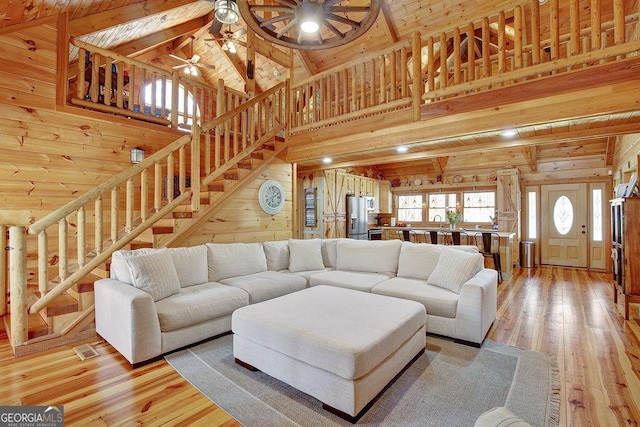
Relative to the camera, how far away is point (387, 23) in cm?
604

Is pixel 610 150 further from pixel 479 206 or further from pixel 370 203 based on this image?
pixel 370 203

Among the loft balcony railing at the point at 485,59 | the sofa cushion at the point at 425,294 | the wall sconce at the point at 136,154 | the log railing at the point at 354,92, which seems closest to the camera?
the loft balcony railing at the point at 485,59

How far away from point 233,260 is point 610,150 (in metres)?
7.46

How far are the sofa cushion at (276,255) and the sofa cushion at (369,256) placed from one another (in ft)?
2.51

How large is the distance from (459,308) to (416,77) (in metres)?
2.73

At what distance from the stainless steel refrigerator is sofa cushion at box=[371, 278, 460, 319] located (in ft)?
14.4

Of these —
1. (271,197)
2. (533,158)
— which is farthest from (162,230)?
(533,158)

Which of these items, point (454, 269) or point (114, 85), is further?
point (114, 85)

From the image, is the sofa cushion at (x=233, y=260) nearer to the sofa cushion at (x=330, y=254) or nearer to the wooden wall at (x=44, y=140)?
the wooden wall at (x=44, y=140)

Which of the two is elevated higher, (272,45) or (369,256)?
(272,45)

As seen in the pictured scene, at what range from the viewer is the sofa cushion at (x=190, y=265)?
10.8ft

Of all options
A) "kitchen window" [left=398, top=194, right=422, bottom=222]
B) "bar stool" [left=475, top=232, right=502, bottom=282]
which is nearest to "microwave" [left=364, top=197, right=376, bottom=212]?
"kitchen window" [left=398, top=194, right=422, bottom=222]

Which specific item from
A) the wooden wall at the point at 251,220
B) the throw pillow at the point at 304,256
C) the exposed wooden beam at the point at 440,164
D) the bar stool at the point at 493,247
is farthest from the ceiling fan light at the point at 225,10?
the exposed wooden beam at the point at 440,164

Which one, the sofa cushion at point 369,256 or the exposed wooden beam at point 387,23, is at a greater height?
the exposed wooden beam at point 387,23
